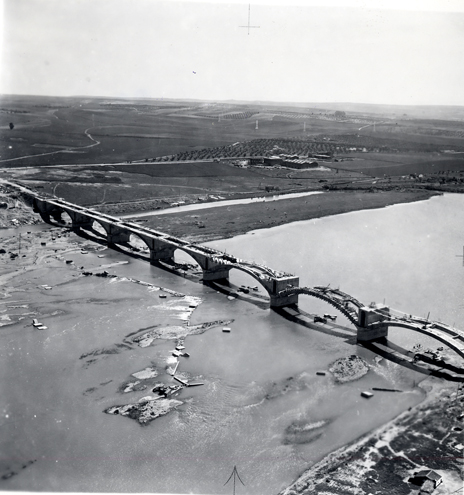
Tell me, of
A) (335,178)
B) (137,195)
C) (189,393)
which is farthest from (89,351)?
(335,178)

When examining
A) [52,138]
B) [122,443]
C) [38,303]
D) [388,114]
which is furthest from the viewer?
[388,114]

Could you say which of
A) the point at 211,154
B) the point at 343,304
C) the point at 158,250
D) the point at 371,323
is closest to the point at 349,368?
the point at 371,323

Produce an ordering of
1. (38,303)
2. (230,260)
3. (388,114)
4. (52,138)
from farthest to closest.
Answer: (388,114) < (52,138) < (230,260) < (38,303)

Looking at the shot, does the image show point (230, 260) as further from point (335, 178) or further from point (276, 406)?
point (335, 178)

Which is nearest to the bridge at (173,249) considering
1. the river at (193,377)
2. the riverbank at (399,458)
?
the river at (193,377)

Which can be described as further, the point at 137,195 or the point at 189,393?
the point at 137,195

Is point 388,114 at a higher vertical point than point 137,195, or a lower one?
higher
